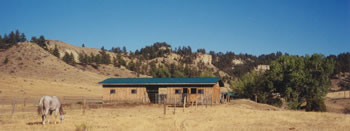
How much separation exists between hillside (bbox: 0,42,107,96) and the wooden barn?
70.0ft

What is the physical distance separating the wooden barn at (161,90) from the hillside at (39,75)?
21.3 metres

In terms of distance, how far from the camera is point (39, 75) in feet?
271

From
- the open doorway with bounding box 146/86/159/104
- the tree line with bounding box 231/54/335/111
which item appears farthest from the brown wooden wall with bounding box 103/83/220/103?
the tree line with bounding box 231/54/335/111

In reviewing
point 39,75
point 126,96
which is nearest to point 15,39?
point 39,75

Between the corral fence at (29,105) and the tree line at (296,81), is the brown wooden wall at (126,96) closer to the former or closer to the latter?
the corral fence at (29,105)

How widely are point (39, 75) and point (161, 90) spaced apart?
50.0 metres

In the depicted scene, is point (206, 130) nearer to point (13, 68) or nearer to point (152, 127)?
point (152, 127)

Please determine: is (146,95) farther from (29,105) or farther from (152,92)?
(29,105)

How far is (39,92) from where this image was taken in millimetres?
58812

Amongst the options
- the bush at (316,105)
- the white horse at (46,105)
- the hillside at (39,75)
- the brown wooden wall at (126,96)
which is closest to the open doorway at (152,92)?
the brown wooden wall at (126,96)

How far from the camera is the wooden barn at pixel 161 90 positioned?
42.8 m

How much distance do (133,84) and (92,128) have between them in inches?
1052

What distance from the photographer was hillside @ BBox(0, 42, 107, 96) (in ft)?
211

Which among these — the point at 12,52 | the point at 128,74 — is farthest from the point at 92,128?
the point at 128,74
